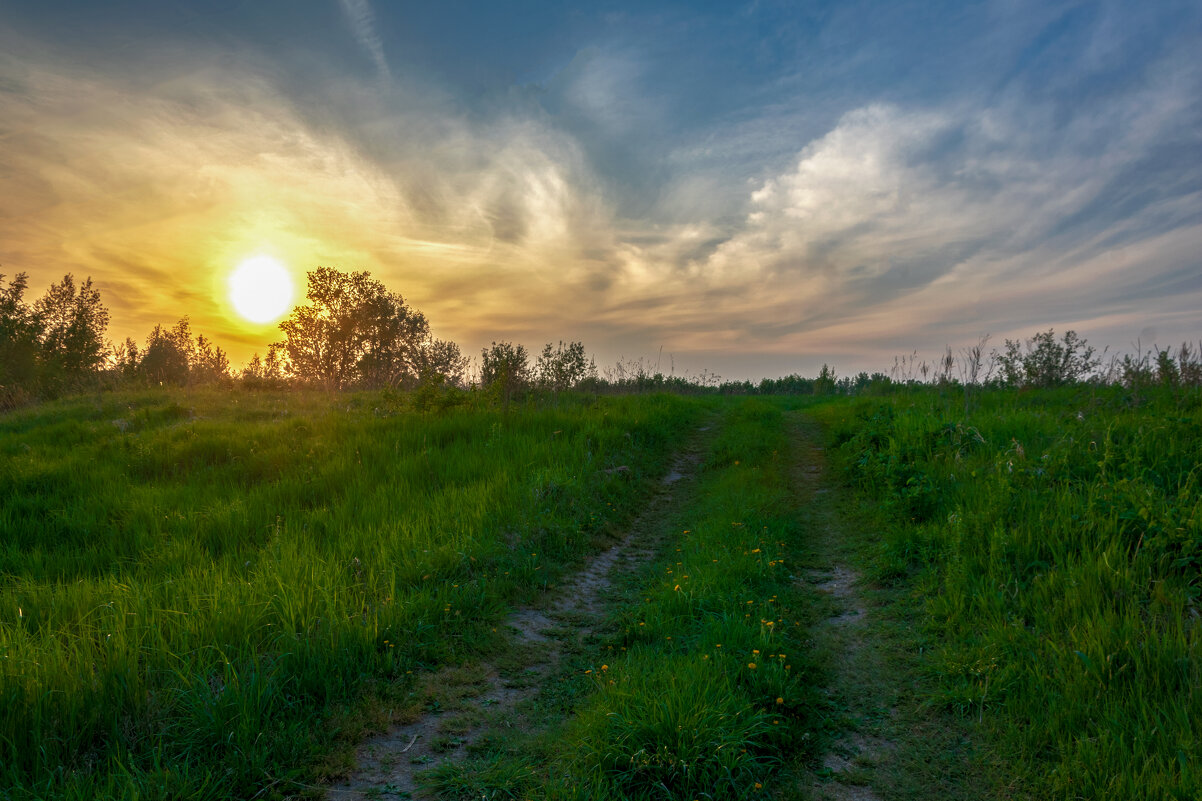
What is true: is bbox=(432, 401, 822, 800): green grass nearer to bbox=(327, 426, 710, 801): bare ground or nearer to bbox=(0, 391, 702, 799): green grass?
bbox=(327, 426, 710, 801): bare ground

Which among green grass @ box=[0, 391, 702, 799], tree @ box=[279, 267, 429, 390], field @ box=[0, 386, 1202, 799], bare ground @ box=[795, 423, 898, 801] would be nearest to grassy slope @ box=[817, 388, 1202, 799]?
field @ box=[0, 386, 1202, 799]

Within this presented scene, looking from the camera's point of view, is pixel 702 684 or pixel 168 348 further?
pixel 168 348

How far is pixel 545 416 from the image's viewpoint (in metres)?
12.4

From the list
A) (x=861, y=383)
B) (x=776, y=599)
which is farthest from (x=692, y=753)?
(x=861, y=383)

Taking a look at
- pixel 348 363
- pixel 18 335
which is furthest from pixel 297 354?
pixel 18 335

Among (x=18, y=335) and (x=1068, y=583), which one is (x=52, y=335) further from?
(x=1068, y=583)

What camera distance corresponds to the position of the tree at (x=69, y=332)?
44750 mm

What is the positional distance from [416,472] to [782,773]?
22.8 feet

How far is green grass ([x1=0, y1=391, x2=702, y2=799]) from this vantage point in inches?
129

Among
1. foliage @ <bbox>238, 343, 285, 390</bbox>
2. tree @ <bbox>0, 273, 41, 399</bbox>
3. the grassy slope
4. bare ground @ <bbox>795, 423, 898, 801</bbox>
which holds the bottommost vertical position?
bare ground @ <bbox>795, 423, 898, 801</bbox>

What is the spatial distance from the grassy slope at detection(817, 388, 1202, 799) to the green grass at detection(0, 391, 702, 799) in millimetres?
4020

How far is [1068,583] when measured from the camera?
15.4 ft

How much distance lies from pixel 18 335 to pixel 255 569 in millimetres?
54293

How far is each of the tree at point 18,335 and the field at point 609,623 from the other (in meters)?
45.2
